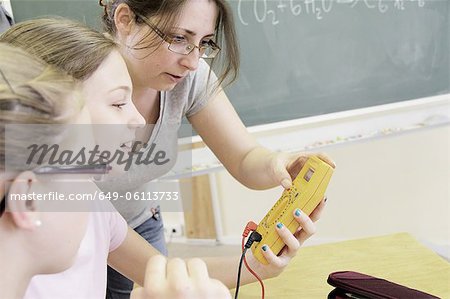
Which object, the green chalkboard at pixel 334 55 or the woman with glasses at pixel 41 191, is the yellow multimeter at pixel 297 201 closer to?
the woman with glasses at pixel 41 191

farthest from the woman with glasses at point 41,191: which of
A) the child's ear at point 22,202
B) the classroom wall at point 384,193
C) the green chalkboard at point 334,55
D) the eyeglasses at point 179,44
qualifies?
the classroom wall at point 384,193

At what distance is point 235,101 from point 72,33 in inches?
39.8

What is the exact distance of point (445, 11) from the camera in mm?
2045

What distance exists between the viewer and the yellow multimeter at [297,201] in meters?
0.98

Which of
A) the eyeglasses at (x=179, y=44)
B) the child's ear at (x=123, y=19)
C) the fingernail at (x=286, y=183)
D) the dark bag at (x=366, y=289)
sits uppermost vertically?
the child's ear at (x=123, y=19)

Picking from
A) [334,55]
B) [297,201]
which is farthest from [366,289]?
[334,55]

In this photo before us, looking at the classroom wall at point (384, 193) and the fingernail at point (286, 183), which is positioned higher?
the fingernail at point (286, 183)

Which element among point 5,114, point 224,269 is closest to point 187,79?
point 224,269

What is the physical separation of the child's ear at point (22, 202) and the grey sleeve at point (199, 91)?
0.69 metres

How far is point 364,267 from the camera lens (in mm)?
1158

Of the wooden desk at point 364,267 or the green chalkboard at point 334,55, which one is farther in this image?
the green chalkboard at point 334,55

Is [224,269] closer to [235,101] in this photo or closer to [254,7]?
[235,101]

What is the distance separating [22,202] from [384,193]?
2152 mm

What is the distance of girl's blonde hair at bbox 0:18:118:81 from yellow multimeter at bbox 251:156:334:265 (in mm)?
398
